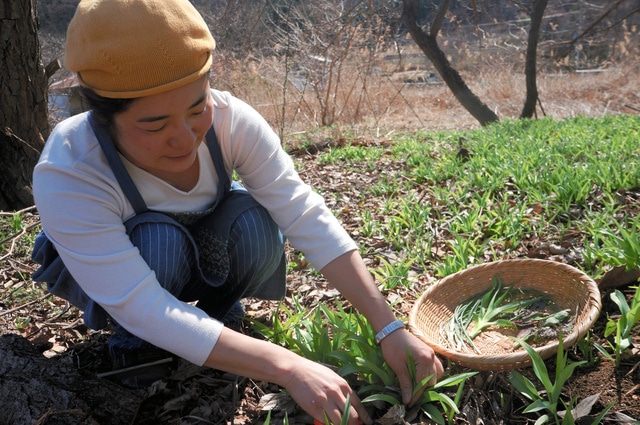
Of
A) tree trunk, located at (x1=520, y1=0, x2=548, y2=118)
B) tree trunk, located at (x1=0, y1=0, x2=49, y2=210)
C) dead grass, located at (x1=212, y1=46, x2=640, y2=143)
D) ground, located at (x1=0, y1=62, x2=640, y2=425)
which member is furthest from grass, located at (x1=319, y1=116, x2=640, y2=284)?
tree trunk, located at (x1=520, y1=0, x2=548, y2=118)

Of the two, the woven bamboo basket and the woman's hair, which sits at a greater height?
the woman's hair

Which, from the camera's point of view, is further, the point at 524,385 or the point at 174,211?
the point at 174,211

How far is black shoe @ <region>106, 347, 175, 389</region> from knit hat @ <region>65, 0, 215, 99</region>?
37.4 inches

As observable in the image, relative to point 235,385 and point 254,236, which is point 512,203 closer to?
point 254,236

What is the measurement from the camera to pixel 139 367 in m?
2.00

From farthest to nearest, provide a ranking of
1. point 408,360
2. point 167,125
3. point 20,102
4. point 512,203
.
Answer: point 20,102
point 512,203
point 408,360
point 167,125

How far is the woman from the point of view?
4.76ft

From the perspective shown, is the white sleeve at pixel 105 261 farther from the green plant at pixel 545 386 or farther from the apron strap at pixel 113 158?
the green plant at pixel 545 386

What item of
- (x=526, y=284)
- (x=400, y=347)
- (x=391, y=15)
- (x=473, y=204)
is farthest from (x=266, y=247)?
(x=391, y=15)

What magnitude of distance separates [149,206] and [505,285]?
4.21 ft

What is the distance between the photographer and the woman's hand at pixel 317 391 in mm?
1461

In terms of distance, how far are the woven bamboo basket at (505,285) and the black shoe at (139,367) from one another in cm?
84

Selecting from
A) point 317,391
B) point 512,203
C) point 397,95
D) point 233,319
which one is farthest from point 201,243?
point 397,95

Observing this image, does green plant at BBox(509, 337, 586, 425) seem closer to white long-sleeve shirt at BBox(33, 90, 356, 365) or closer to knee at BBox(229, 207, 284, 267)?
white long-sleeve shirt at BBox(33, 90, 356, 365)
